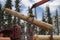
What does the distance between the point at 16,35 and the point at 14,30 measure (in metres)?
0.29

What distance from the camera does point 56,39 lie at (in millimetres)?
8039

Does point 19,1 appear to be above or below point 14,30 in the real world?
above

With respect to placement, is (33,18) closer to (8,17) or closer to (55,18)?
A: (8,17)

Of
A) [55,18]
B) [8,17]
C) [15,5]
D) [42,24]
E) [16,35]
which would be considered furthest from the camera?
[55,18]

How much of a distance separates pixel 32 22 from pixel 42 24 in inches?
15.7

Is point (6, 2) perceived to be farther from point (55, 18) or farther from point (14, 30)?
point (14, 30)

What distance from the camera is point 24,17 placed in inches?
255

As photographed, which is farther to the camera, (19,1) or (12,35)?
(19,1)

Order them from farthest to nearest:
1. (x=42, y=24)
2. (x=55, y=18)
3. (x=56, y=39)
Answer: (x=55, y=18) → (x=56, y=39) → (x=42, y=24)

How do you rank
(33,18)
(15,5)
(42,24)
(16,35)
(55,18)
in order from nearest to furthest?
(42,24) < (33,18) < (16,35) < (15,5) < (55,18)

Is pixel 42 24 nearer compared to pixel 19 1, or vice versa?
pixel 42 24

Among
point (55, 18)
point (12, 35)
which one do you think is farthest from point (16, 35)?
point (55, 18)

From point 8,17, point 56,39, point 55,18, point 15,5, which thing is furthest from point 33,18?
point 55,18

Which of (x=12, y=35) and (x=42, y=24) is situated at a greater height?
(x=42, y=24)
